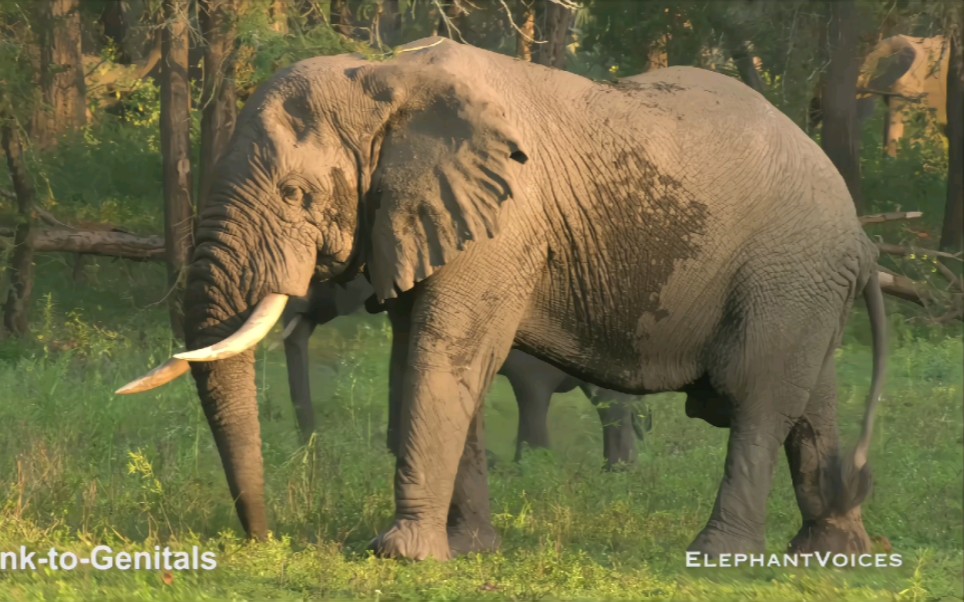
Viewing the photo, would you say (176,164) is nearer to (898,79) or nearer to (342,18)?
(342,18)

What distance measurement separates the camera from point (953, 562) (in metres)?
8.22

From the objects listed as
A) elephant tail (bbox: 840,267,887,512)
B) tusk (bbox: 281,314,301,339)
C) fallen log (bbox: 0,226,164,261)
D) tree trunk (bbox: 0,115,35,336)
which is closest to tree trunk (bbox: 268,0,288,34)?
tree trunk (bbox: 0,115,35,336)

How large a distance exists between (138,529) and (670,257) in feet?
8.34

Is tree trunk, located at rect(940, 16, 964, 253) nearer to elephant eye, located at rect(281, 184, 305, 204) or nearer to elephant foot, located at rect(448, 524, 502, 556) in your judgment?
elephant foot, located at rect(448, 524, 502, 556)

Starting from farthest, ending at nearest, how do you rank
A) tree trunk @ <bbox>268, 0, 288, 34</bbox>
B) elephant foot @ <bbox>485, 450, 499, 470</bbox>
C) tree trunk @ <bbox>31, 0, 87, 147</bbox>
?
1. tree trunk @ <bbox>31, 0, 87, 147</bbox>
2. tree trunk @ <bbox>268, 0, 288, 34</bbox>
3. elephant foot @ <bbox>485, 450, 499, 470</bbox>

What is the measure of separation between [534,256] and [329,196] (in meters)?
0.90

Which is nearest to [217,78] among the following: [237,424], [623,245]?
[623,245]

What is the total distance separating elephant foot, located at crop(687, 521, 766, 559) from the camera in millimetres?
7953

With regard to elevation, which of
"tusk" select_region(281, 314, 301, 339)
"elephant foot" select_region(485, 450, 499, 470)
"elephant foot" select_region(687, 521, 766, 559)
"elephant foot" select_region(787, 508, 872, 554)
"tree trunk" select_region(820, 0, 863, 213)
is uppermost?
"tree trunk" select_region(820, 0, 863, 213)

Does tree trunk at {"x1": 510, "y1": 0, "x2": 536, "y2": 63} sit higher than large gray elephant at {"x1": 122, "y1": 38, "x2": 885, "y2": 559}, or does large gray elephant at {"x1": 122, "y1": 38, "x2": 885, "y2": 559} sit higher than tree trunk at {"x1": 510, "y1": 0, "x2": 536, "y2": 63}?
tree trunk at {"x1": 510, "y1": 0, "x2": 536, "y2": 63}

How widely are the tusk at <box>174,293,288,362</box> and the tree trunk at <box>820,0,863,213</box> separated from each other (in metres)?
11.0

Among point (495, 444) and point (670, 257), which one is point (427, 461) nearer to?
point (670, 257)

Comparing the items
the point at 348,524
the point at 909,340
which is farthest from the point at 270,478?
the point at 909,340

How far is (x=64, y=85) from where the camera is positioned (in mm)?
20000
